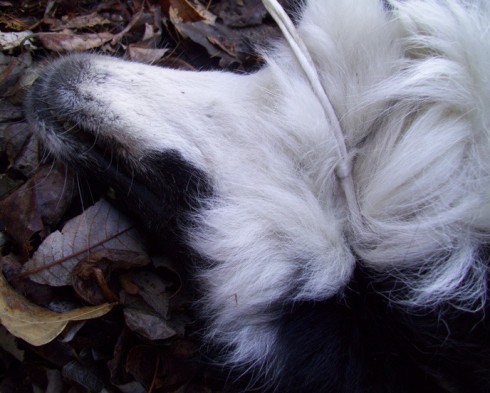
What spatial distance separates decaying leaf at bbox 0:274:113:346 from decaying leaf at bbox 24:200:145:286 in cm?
8

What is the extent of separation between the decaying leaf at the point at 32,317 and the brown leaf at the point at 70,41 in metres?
0.92

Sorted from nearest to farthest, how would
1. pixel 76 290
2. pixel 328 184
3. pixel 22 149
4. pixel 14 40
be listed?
pixel 328 184, pixel 76 290, pixel 22 149, pixel 14 40

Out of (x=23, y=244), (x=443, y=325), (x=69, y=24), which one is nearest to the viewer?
(x=443, y=325)

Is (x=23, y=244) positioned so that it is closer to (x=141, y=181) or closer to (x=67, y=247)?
(x=67, y=247)

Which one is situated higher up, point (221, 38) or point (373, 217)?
point (221, 38)

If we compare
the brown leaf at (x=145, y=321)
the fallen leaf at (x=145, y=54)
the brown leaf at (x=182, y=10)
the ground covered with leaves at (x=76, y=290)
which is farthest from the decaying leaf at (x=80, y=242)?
the brown leaf at (x=182, y=10)

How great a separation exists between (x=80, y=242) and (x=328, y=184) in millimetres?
793

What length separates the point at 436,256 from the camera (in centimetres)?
123

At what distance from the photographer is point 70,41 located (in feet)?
6.39

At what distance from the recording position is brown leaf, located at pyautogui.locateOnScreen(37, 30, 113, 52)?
1920 millimetres

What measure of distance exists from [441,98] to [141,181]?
847mm

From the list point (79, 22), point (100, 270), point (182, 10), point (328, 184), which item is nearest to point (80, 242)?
point (100, 270)

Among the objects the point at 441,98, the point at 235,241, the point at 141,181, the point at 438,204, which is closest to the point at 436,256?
the point at 438,204

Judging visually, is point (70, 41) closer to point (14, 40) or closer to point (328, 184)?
point (14, 40)
